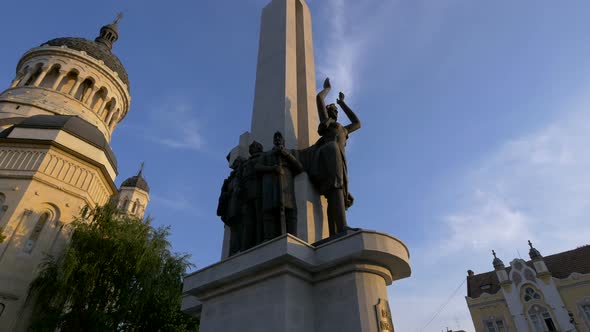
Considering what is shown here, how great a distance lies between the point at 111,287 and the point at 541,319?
33704 mm

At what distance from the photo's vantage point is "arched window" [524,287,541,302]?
108 feet

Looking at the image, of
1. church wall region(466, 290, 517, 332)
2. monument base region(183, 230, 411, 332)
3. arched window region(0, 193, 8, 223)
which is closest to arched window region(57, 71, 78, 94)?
arched window region(0, 193, 8, 223)

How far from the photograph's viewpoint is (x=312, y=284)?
4.11 metres

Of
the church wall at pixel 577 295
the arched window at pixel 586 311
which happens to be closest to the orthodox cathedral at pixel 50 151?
the church wall at pixel 577 295

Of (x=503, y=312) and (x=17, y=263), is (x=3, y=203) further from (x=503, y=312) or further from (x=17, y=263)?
(x=503, y=312)

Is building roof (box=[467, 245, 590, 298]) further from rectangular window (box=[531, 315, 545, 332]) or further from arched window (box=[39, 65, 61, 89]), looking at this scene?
arched window (box=[39, 65, 61, 89])

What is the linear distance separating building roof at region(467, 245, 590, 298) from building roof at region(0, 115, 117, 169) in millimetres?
36932

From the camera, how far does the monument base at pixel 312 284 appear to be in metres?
3.65

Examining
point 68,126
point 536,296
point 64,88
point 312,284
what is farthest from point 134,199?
point 312,284

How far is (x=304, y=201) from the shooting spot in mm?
4820

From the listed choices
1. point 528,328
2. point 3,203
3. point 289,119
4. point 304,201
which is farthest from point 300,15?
point 528,328

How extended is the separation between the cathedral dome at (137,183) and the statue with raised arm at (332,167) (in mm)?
45015

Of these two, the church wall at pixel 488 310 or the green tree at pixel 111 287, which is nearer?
the green tree at pixel 111 287

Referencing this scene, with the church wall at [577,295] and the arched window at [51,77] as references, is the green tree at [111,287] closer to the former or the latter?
the arched window at [51,77]
